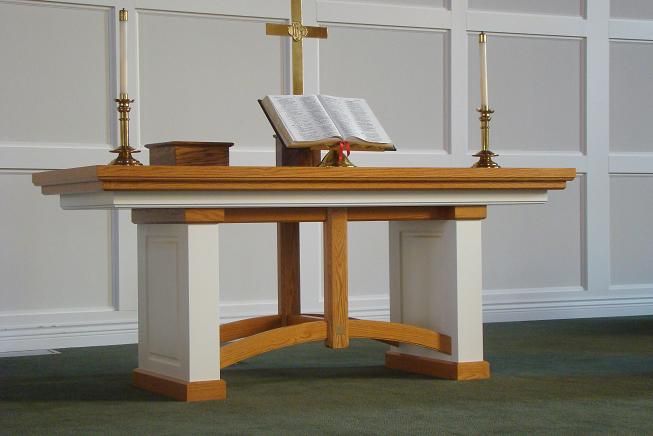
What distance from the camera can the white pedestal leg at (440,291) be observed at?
12.4 ft

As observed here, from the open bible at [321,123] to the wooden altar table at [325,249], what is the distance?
126 millimetres

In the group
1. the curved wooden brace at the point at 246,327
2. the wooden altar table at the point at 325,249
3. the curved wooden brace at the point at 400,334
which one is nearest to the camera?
the wooden altar table at the point at 325,249

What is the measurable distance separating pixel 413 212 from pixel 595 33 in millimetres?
2703

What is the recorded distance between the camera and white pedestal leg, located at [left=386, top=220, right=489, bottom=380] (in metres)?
3.77

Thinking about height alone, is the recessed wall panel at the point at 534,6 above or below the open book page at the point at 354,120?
above

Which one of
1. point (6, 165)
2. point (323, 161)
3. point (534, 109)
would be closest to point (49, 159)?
point (6, 165)

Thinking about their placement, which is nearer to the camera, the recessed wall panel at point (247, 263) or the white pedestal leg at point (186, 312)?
the white pedestal leg at point (186, 312)

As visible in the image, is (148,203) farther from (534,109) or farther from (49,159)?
(534,109)

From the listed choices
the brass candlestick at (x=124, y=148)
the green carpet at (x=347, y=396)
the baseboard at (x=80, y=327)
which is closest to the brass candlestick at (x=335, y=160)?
the brass candlestick at (x=124, y=148)

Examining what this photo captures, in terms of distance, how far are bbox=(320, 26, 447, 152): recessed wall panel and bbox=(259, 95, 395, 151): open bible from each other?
1.76 metres

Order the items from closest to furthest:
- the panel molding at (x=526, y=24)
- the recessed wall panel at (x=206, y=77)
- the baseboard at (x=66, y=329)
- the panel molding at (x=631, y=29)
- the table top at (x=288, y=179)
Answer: the table top at (x=288, y=179)
the baseboard at (x=66, y=329)
the recessed wall panel at (x=206, y=77)
the panel molding at (x=526, y=24)
the panel molding at (x=631, y=29)

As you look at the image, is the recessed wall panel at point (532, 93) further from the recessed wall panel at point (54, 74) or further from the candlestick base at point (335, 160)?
the candlestick base at point (335, 160)

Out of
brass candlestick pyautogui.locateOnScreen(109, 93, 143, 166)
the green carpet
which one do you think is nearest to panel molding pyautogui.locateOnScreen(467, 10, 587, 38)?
the green carpet

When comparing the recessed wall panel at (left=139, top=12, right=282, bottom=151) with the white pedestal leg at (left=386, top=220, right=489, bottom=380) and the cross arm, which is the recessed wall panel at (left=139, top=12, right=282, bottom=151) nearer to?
the cross arm
